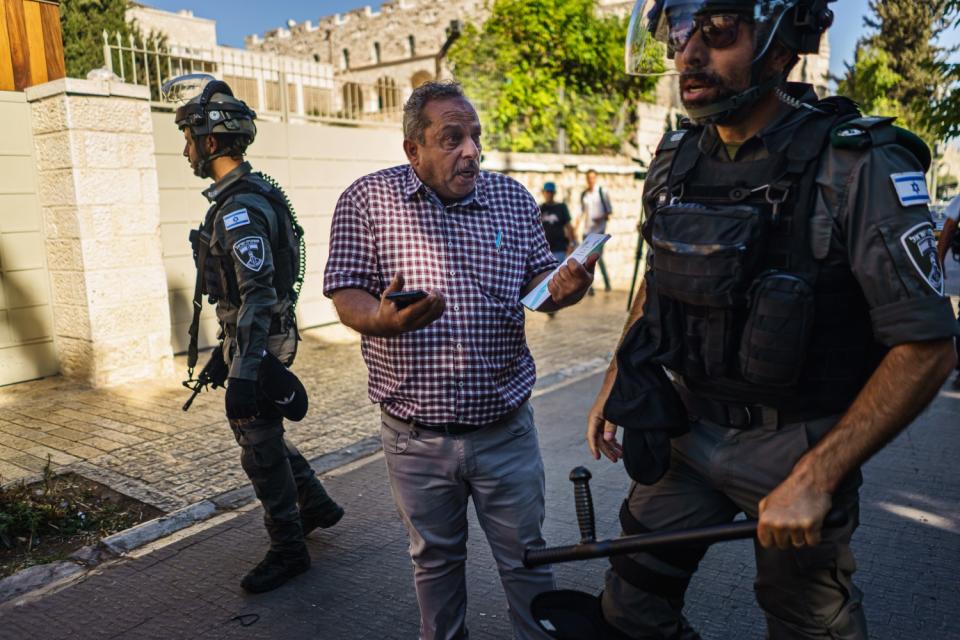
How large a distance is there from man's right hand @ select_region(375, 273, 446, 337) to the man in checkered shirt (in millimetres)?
214

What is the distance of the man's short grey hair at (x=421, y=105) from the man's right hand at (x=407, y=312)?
1.92 feet

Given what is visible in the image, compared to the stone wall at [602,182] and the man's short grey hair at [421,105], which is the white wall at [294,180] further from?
the man's short grey hair at [421,105]

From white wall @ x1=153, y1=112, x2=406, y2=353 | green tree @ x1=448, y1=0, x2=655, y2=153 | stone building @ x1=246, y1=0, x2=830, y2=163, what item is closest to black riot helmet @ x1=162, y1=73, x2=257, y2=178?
white wall @ x1=153, y1=112, x2=406, y2=353

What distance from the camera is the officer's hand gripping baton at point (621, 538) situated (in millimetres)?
1821

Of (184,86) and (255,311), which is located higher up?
(184,86)

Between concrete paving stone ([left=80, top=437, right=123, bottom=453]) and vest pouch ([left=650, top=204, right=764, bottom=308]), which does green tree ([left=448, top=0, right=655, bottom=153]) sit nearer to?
concrete paving stone ([left=80, top=437, right=123, bottom=453])

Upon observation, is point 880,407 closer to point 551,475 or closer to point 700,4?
point 700,4

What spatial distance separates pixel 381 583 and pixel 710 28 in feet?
8.92

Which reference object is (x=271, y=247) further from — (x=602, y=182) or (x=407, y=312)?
(x=602, y=182)

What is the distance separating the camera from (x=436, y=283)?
253 cm

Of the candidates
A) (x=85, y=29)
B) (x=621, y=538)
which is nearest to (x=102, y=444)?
(x=621, y=538)

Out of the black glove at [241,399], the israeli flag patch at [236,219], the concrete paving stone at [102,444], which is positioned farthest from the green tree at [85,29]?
the black glove at [241,399]

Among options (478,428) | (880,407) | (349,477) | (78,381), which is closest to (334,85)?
(78,381)

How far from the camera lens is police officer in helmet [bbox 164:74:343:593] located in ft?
11.1
